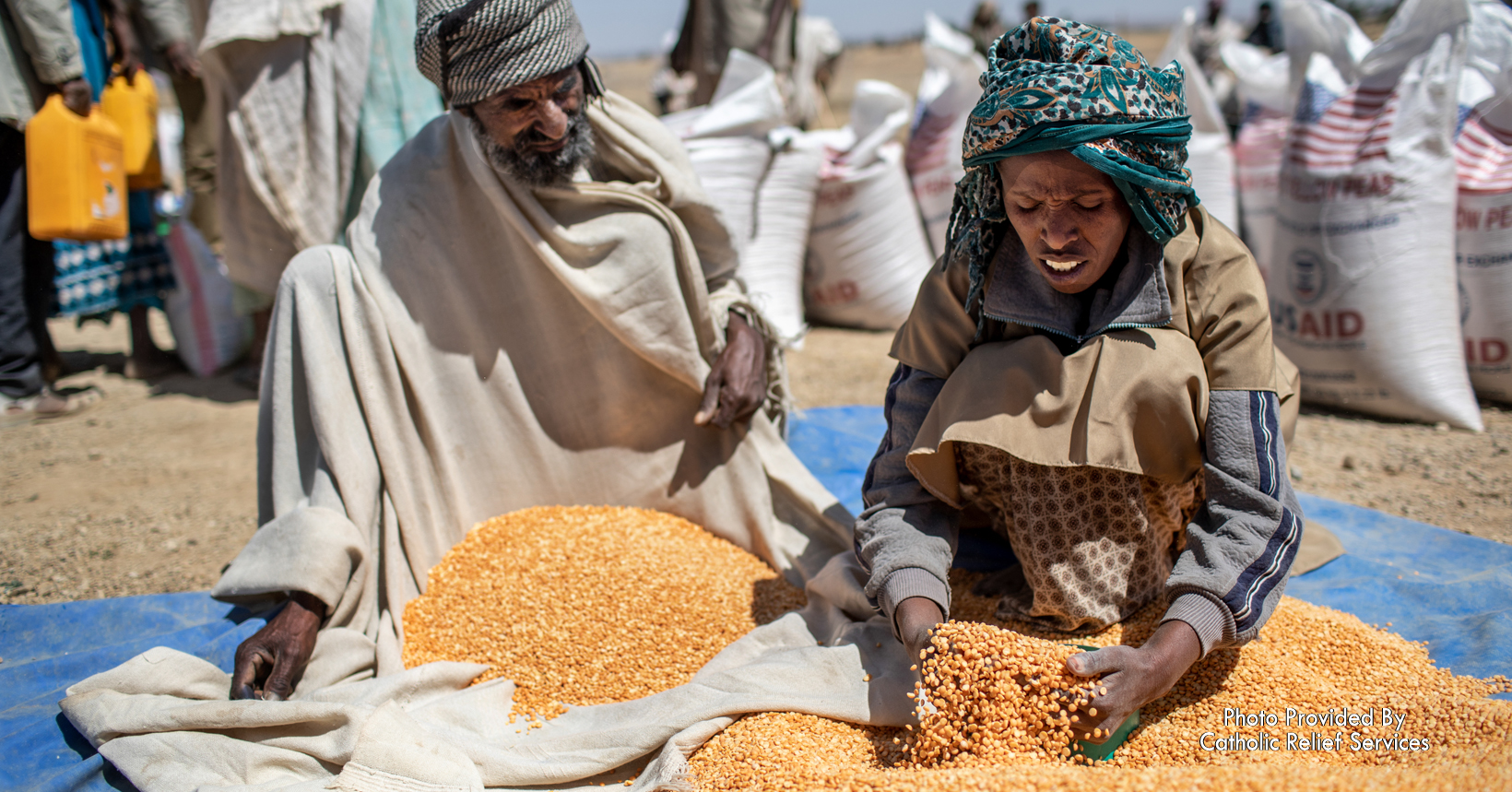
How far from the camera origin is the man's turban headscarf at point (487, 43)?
87.8 inches

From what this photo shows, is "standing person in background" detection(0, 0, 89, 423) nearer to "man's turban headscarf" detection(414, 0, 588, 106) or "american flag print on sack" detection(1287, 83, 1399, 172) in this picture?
"man's turban headscarf" detection(414, 0, 588, 106)

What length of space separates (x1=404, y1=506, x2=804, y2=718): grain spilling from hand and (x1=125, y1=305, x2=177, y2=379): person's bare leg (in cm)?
356

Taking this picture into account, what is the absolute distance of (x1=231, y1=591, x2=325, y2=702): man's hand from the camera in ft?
6.31

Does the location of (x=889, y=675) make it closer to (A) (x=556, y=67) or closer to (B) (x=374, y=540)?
(B) (x=374, y=540)

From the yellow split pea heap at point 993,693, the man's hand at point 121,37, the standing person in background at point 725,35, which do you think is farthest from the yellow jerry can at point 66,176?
the standing person in background at point 725,35

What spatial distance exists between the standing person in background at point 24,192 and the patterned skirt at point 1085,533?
4170 millimetres

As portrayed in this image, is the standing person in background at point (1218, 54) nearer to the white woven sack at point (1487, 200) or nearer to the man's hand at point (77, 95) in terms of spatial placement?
the white woven sack at point (1487, 200)

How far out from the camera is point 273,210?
148 inches

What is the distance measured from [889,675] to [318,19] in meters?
3.32

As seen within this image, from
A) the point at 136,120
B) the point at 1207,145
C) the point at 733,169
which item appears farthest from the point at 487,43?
the point at 1207,145

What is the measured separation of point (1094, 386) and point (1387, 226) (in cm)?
246

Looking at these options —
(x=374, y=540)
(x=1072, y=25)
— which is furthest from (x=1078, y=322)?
(x=374, y=540)

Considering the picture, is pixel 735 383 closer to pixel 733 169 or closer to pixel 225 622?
pixel 225 622

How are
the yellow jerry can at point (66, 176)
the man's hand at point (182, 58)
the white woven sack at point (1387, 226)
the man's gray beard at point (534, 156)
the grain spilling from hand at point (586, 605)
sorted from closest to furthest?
the grain spilling from hand at point (586, 605) < the man's gray beard at point (534, 156) < the white woven sack at point (1387, 226) < the yellow jerry can at point (66, 176) < the man's hand at point (182, 58)
